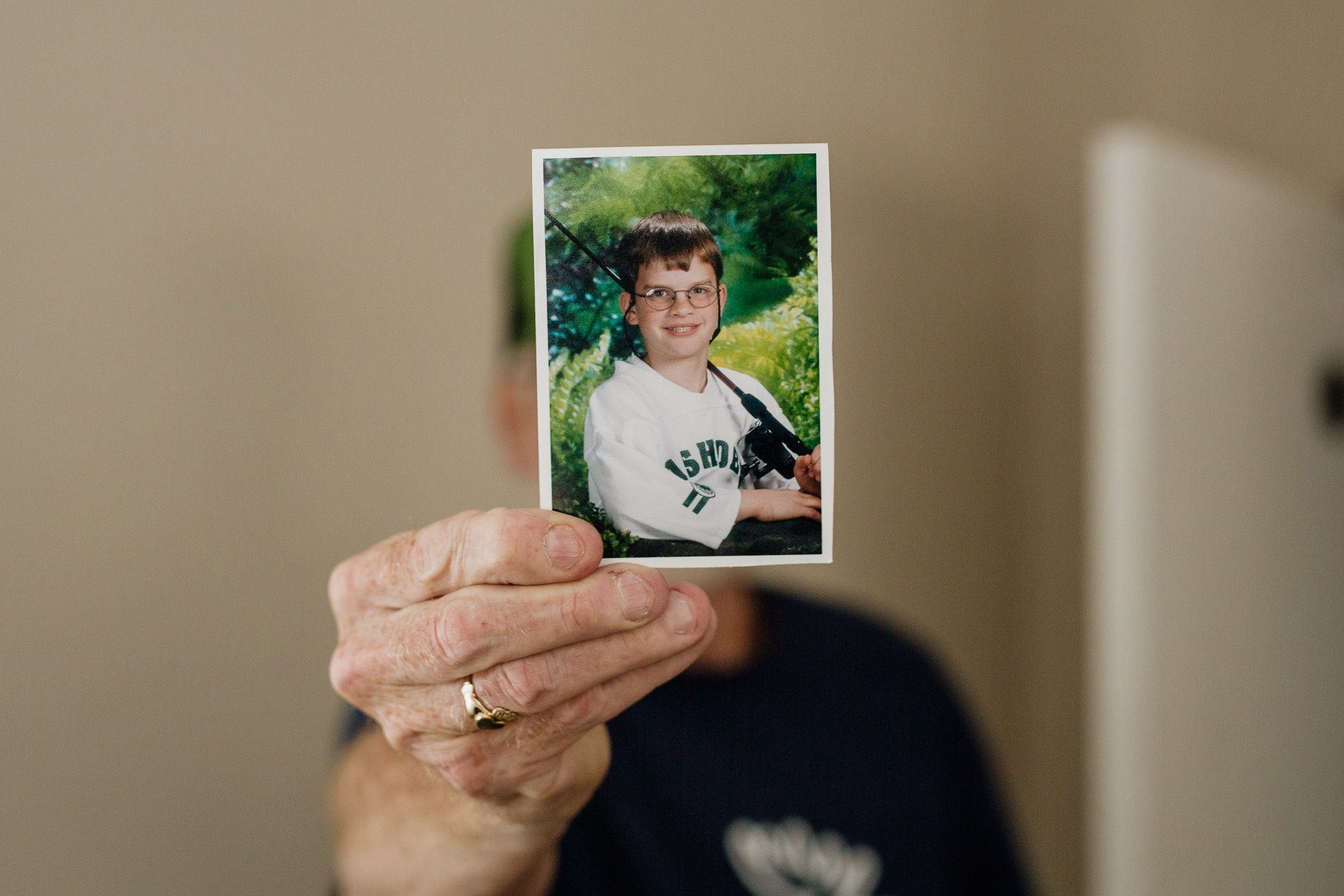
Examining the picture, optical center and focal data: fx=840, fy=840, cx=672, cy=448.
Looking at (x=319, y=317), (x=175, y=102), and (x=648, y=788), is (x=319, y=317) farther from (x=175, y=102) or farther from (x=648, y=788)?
(x=648, y=788)

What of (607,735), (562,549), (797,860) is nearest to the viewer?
(562,549)

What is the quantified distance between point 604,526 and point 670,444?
0.06 metres

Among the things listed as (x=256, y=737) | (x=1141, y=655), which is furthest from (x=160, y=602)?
(x=1141, y=655)

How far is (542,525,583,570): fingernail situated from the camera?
0.43 metres

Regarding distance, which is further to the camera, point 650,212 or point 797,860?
point 797,860

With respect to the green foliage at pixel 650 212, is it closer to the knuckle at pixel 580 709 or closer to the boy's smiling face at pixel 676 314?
the boy's smiling face at pixel 676 314

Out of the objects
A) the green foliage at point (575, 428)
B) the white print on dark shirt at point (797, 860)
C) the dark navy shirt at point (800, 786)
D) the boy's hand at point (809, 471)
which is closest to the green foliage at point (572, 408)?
the green foliage at point (575, 428)

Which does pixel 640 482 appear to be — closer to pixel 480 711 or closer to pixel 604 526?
pixel 604 526

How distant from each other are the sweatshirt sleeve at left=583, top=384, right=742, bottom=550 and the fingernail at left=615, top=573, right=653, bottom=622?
0.09 ft

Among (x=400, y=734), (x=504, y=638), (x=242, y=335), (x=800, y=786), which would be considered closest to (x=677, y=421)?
(x=504, y=638)

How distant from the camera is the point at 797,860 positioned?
44.3 inches

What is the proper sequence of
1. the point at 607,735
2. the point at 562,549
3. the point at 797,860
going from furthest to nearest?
1. the point at 797,860
2. the point at 607,735
3. the point at 562,549

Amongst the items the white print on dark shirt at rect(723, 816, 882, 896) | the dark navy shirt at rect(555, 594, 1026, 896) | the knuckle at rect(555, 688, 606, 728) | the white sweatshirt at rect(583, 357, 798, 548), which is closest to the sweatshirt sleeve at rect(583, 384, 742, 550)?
the white sweatshirt at rect(583, 357, 798, 548)

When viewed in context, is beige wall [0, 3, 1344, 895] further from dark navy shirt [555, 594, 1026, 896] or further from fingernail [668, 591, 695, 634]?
dark navy shirt [555, 594, 1026, 896]
